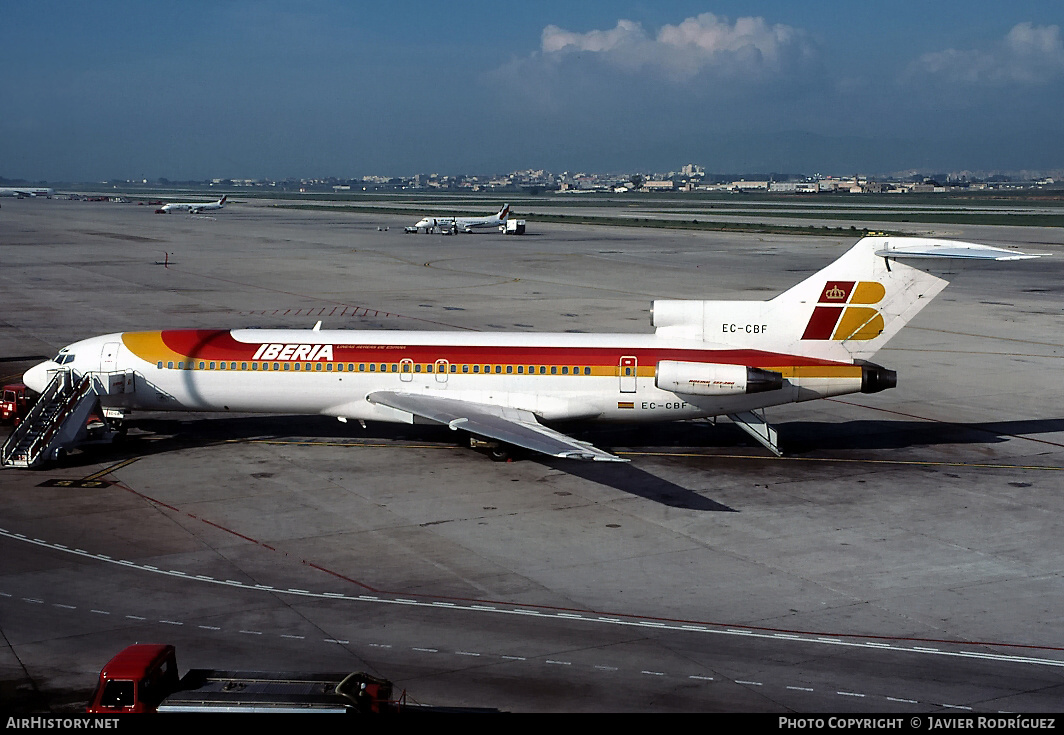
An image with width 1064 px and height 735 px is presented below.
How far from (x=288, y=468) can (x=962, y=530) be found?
17692mm

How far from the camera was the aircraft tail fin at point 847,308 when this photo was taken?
30.8 meters

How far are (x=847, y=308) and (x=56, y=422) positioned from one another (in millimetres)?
22747

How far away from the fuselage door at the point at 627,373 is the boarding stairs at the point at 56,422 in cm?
1545

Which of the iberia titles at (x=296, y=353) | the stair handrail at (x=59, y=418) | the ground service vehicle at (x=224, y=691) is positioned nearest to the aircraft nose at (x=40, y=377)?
the stair handrail at (x=59, y=418)

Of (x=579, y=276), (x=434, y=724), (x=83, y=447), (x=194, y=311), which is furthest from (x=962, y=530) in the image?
(x=579, y=276)

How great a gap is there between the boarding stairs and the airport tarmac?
0.75 m

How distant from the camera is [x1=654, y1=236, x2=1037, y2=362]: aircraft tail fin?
3083 centimetres

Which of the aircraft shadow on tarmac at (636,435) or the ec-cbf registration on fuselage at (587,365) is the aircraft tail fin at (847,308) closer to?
the ec-cbf registration on fuselage at (587,365)

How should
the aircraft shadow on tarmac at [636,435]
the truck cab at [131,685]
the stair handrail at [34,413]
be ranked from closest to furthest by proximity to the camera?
1. the truck cab at [131,685]
2. the stair handrail at [34,413]
3. the aircraft shadow on tarmac at [636,435]

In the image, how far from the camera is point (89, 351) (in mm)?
33594

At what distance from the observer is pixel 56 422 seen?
30828mm

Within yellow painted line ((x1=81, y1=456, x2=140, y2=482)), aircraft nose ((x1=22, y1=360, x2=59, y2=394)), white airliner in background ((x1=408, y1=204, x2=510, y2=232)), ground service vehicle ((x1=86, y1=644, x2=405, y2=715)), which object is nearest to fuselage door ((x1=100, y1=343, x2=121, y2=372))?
aircraft nose ((x1=22, y1=360, x2=59, y2=394))

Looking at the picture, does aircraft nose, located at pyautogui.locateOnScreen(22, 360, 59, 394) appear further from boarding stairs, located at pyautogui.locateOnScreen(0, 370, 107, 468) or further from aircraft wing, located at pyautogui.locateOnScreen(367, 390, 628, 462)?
aircraft wing, located at pyautogui.locateOnScreen(367, 390, 628, 462)

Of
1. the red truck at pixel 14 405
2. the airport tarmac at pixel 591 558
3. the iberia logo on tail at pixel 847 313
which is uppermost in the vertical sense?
the iberia logo on tail at pixel 847 313
